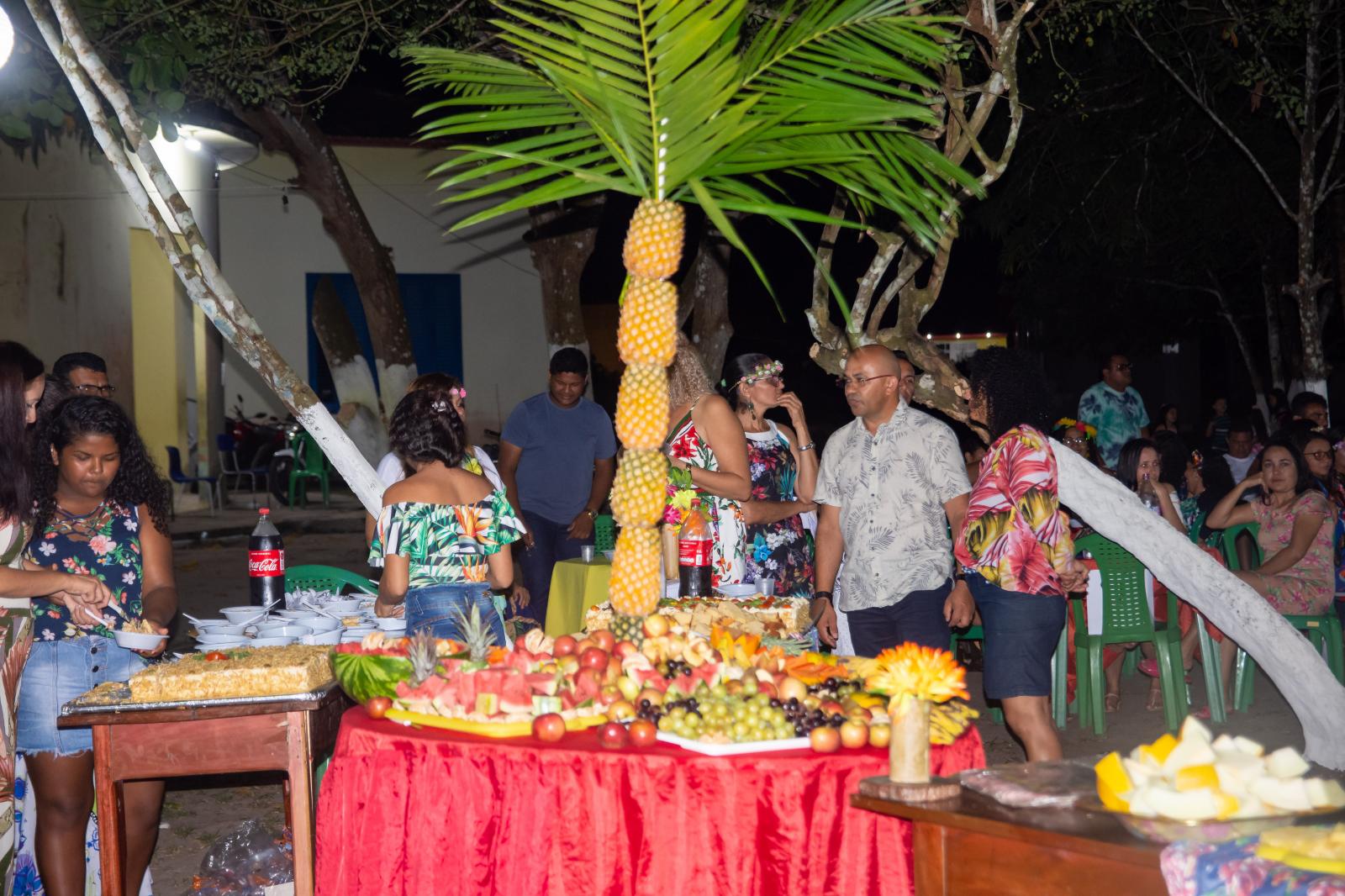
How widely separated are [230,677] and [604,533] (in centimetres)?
479

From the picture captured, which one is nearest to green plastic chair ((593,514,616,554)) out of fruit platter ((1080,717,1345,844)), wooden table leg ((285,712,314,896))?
wooden table leg ((285,712,314,896))

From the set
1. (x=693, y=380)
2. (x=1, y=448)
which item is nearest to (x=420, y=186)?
(x=693, y=380)

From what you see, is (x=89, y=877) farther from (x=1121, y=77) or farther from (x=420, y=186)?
(x=420, y=186)

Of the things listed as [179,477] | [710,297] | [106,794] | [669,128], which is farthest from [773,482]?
[179,477]

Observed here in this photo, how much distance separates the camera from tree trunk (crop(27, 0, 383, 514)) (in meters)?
6.76

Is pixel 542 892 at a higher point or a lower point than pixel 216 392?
lower

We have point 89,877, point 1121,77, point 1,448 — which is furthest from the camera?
point 1121,77

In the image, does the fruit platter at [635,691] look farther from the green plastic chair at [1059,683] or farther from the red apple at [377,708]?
Answer: the green plastic chair at [1059,683]

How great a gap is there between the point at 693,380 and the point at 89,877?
3349 millimetres

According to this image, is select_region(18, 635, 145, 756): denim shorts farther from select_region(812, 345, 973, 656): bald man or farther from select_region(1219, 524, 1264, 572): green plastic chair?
select_region(1219, 524, 1264, 572): green plastic chair

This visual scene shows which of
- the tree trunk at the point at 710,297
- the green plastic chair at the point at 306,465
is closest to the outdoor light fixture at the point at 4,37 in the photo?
the tree trunk at the point at 710,297

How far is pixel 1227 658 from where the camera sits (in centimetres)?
791

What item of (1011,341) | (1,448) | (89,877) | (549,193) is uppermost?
(1011,341)

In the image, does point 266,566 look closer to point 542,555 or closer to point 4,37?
point 542,555
